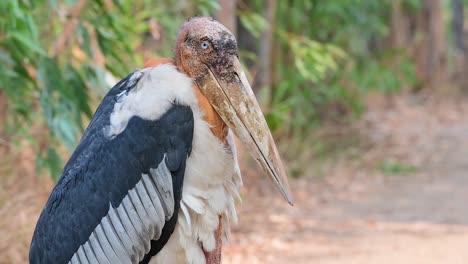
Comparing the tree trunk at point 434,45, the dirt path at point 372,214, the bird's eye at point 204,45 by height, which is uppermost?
the bird's eye at point 204,45

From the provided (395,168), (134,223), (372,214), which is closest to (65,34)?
(134,223)

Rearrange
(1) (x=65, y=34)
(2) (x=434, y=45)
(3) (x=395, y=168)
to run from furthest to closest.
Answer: (2) (x=434, y=45) < (3) (x=395, y=168) < (1) (x=65, y=34)

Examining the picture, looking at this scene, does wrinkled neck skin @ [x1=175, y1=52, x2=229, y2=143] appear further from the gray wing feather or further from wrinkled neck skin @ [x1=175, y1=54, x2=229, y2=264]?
the gray wing feather

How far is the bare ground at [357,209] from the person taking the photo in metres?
6.05

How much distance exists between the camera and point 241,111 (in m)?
3.02

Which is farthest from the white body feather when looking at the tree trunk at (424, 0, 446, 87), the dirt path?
the tree trunk at (424, 0, 446, 87)

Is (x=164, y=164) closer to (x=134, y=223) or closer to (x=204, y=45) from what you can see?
(x=134, y=223)

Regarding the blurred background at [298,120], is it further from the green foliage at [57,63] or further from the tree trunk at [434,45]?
the tree trunk at [434,45]

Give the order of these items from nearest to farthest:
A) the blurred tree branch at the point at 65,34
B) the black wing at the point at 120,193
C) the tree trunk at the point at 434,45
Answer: the black wing at the point at 120,193, the blurred tree branch at the point at 65,34, the tree trunk at the point at 434,45

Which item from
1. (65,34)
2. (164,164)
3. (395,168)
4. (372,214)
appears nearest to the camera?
(164,164)

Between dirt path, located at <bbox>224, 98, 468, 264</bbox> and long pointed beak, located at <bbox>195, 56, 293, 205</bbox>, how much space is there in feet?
11.5

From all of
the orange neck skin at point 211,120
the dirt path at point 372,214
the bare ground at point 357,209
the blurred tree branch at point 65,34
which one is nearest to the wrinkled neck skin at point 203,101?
the orange neck skin at point 211,120

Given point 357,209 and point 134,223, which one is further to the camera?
point 357,209

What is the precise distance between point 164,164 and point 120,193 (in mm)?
179
